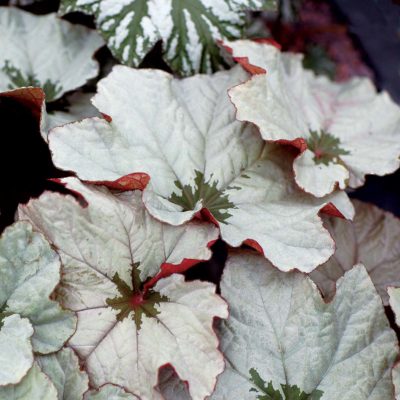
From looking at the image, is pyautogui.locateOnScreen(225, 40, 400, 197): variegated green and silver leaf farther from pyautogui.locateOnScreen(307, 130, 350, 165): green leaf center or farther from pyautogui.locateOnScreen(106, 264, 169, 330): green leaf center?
pyautogui.locateOnScreen(106, 264, 169, 330): green leaf center

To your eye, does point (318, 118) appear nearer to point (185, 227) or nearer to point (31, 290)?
point (185, 227)

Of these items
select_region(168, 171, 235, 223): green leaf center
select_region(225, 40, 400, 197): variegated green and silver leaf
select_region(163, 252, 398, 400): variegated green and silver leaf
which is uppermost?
select_region(225, 40, 400, 197): variegated green and silver leaf

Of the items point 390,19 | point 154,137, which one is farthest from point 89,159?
point 390,19

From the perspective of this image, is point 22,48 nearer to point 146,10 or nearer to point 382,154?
point 146,10

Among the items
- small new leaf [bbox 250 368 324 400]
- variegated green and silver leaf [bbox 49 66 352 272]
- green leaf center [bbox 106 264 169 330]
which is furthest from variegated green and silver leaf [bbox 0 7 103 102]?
small new leaf [bbox 250 368 324 400]

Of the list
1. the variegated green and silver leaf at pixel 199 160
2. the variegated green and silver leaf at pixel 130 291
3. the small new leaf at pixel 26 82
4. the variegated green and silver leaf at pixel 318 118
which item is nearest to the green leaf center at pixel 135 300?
the variegated green and silver leaf at pixel 130 291
